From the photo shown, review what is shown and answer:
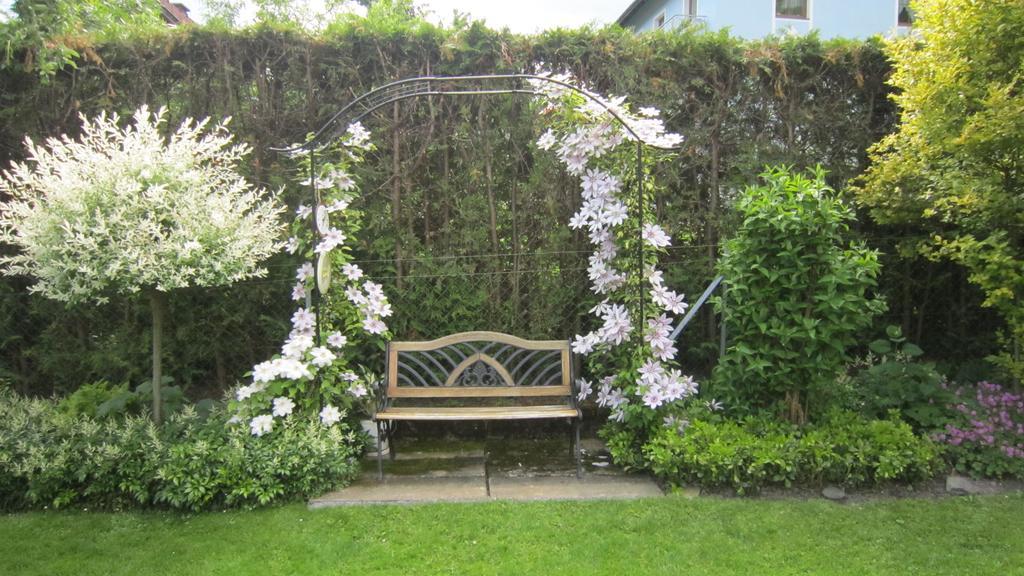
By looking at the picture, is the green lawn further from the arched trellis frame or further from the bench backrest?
the arched trellis frame

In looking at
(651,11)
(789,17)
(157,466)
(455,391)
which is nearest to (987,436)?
(455,391)

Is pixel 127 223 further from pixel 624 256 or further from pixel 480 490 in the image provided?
pixel 624 256

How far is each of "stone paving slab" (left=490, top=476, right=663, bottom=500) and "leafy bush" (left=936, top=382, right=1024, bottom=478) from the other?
1.73 metres

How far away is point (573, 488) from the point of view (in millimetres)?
3660

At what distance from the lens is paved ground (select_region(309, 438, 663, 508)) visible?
3.56m


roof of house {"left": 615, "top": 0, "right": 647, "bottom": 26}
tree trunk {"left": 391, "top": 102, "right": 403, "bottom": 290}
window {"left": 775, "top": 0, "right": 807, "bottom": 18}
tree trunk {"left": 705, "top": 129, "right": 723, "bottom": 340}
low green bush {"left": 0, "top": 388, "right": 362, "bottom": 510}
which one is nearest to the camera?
low green bush {"left": 0, "top": 388, "right": 362, "bottom": 510}

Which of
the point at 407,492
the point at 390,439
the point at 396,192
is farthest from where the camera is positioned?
the point at 396,192

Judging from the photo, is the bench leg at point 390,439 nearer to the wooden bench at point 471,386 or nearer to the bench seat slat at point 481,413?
the wooden bench at point 471,386

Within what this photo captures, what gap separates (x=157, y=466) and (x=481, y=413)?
1.69 m

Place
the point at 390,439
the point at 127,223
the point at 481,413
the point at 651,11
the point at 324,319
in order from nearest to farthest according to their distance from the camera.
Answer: the point at 127,223 < the point at 481,413 < the point at 324,319 < the point at 390,439 < the point at 651,11

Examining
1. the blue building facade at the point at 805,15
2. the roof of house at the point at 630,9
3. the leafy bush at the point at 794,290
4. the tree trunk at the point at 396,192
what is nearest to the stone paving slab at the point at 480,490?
the leafy bush at the point at 794,290

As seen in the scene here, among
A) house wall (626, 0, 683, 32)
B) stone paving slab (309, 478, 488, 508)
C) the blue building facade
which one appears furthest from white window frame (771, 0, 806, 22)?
stone paving slab (309, 478, 488, 508)

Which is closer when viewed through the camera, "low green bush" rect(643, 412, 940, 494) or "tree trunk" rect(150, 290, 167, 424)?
"low green bush" rect(643, 412, 940, 494)

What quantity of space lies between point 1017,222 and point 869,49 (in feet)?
5.81
